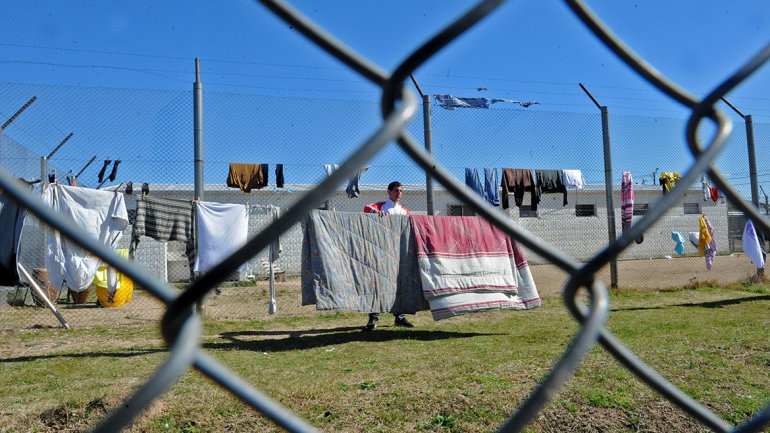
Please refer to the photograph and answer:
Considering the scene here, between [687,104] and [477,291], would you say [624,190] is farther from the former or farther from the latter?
[687,104]

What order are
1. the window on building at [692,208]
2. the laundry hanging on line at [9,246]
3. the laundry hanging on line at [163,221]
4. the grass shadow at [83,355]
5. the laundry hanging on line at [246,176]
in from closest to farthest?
the grass shadow at [83,355] < the laundry hanging on line at [9,246] < the laundry hanging on line at [163,221] < the laundry hanging on line at [246,176] < the window on building at [692,208]

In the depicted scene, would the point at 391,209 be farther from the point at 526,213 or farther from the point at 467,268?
the point at 526,213

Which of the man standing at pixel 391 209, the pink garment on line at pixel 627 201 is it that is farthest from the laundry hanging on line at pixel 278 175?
the pink garment on line at pixel 627 201

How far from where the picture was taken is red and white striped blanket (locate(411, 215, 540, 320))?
5289mm

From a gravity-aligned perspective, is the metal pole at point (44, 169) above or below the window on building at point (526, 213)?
above

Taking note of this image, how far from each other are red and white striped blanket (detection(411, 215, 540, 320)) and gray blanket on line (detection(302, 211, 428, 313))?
0.13 metres

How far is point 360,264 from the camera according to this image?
520 centimetres

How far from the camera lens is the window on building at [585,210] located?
1873 cm

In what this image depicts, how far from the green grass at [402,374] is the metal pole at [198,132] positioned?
153 cm

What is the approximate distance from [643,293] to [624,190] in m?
1.47

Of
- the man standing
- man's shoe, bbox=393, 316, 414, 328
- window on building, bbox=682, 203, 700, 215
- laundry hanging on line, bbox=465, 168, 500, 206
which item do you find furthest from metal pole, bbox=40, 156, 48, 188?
window on building, bbox=682, 203, 700, 215

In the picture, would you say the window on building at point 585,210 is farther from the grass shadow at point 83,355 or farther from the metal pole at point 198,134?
the grass shadow at point 83,355

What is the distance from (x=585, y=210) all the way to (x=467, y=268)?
1461 centimetres

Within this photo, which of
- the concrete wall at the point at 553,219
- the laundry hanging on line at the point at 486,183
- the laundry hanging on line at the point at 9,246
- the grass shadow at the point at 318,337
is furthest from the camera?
the concrete wall at the point at 553,219
